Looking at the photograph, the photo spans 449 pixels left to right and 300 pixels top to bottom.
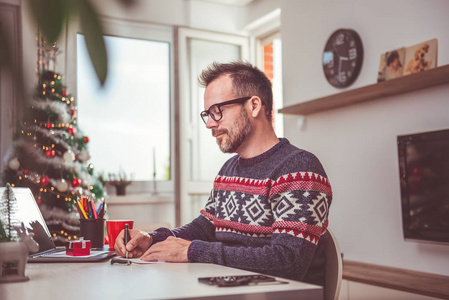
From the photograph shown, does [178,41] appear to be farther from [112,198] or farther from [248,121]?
[248,121]

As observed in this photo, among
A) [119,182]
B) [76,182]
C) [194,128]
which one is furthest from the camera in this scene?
[194,128]

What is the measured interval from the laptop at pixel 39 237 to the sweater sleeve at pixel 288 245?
28 centimetres

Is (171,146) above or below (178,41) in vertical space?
below

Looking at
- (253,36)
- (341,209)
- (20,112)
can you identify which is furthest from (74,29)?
(253,36)

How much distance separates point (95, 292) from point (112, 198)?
139 inches

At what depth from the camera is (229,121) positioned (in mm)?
1567

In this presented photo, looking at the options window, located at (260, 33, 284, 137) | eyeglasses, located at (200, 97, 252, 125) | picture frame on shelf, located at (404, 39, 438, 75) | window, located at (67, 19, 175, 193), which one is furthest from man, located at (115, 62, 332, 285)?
window, located at (260, 33, 284, 137)

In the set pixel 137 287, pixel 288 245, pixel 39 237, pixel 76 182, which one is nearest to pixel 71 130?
pixel 76 182

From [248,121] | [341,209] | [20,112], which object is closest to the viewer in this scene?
[20,112]

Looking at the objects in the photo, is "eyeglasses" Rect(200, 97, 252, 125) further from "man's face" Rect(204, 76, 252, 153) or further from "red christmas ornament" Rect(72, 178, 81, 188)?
"red christmas ornament" Rect(72, 178, 81, 188)

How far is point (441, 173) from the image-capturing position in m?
2.30

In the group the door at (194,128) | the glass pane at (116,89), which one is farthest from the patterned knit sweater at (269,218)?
the door at (194,128)

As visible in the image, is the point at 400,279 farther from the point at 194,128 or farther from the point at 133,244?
the point at 194,128

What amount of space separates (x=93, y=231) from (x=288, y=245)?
0.62m
